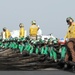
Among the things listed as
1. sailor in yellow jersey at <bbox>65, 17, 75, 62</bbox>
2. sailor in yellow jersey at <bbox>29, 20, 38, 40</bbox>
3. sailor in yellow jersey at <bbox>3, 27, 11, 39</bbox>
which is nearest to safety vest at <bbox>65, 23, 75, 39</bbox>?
sailor in yellow jersey at <bbox>65, 17, 75, 62</bbox>

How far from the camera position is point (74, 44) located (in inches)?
433

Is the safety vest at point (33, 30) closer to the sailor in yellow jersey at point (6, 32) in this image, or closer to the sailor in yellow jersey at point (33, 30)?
the sailor in yellow jersey at point (33, 30)

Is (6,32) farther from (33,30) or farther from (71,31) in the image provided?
(71,31)

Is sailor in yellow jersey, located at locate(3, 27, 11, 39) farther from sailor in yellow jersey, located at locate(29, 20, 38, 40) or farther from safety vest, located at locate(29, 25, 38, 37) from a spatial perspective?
safety vest, located at locate(29, 25, 38, 37)

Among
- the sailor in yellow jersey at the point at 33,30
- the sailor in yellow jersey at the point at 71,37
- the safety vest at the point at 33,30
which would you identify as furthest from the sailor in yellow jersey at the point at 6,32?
the sailor in yellow jersey at the point at 71,37

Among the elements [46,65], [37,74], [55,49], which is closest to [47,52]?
[55,49]

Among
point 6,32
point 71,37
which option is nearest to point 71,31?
point 71,37

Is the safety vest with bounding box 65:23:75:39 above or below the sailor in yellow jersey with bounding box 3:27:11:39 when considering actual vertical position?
below

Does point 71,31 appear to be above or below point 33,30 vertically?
below

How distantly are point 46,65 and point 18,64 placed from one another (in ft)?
3.33

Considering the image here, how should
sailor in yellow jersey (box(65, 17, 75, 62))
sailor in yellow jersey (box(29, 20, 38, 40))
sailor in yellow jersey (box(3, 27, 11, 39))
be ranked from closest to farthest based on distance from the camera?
sailor in yellow jersey (box(65, 17, 75, 62)), sailor in yellow jersey (box(29, 20, 38, 40)), sailor in yellow jersey (box(3, 27, 11, 39))

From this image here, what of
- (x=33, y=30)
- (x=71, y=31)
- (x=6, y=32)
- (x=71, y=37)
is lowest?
(x=71, y=37)

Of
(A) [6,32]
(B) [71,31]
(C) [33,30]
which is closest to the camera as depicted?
(B) [71,31]

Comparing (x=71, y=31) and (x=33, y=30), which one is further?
(x=33, y=30)
